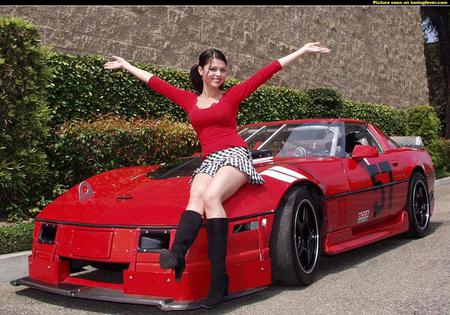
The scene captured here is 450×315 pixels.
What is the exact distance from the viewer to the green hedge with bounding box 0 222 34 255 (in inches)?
194

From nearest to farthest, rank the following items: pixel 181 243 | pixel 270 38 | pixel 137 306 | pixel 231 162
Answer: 1. pixel 181 243
2. pixel 231 162
3. pixel 137 306
4. pixel 270 38

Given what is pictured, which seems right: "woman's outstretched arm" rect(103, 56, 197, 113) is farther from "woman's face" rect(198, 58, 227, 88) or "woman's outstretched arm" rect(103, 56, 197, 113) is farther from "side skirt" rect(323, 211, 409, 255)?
"side skirt" rect(323, 211, 409, 255)

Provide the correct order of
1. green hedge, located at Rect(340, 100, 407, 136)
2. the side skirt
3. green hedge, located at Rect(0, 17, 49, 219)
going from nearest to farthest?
1. the side skirt
2. green hedge, located at Rect(0, 17, 49, 219)
3. green hedge, located at Rect(340, 100, 407, 136)

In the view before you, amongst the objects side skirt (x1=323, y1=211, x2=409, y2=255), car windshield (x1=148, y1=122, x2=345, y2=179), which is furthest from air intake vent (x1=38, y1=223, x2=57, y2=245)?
side skirt (x1=323, y1=211, x2=409, y2=255)

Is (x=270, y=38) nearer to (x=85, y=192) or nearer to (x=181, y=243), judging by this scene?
(x=85, y=192)

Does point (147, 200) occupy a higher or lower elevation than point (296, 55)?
lower

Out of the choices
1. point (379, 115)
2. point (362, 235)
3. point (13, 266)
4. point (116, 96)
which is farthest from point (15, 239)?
point (379, 115)

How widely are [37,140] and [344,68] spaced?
14115mm

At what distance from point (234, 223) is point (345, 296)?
0.99 m

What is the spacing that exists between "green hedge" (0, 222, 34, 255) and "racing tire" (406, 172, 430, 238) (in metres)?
3.87

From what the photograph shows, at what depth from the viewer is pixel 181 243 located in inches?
131

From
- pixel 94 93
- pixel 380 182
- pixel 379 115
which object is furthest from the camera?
pixel 379 115

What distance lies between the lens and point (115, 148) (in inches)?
263

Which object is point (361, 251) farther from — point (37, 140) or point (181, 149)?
point (37, 140)
